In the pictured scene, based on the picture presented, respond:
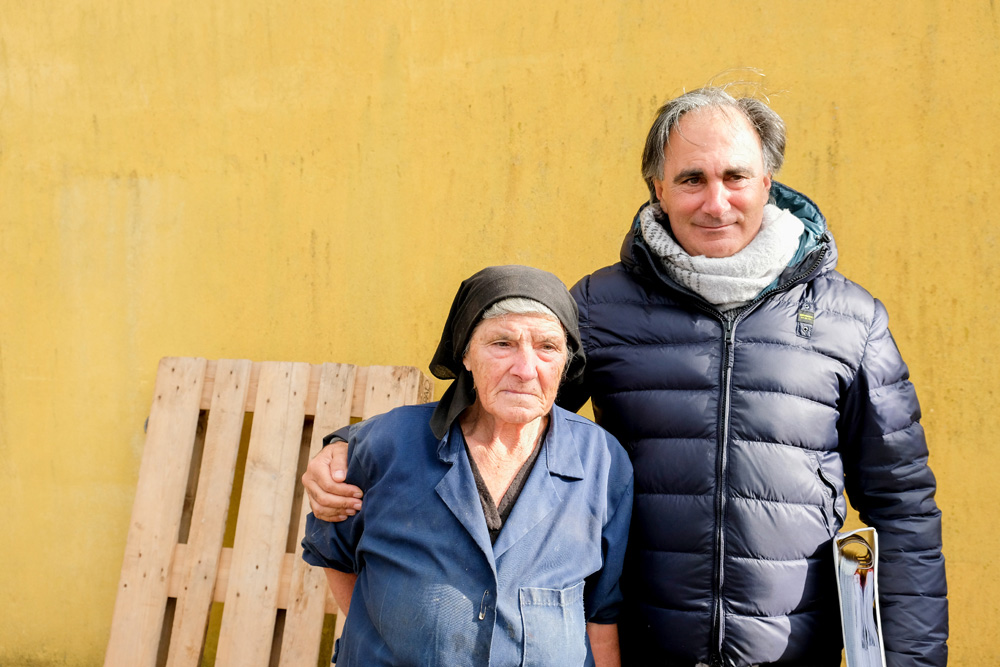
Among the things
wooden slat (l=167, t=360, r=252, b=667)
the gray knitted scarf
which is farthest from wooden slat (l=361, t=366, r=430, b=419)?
the gray knitted scarf

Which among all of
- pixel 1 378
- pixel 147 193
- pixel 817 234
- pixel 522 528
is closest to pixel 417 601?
pixel 522 528

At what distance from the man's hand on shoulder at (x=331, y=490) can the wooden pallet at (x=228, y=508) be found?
3.43ft

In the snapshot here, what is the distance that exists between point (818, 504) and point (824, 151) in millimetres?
1522

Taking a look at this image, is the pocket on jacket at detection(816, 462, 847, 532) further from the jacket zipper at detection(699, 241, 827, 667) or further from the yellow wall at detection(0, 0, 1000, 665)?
the yellow wall at detection(0, 0, 1000, 665)

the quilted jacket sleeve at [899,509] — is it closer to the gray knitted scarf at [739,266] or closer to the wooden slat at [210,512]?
the gray knitted scarf at [739,266]

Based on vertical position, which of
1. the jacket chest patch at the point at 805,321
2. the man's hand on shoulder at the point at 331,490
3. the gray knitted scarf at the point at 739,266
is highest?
the gray knitted scarf at the point at 739,266

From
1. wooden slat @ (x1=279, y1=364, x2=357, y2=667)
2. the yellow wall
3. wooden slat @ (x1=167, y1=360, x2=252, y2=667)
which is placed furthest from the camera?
Result: wooden slat @ (x1=167, y1=360, x2=252, y2=667)

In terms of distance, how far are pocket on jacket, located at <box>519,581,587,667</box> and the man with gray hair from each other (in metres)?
0.25

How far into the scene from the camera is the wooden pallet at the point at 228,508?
300cm

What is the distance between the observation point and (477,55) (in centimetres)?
315

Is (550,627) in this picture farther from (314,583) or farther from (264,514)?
(264,514)

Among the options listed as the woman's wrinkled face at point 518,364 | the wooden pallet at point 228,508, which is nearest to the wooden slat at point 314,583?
the wooden pallet at point 228,508

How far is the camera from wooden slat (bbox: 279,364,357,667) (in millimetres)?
2930

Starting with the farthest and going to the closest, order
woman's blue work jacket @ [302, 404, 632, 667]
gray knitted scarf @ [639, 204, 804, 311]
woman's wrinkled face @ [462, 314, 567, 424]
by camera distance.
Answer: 1. gray knitted scarf @ [639, 204, 804, 311]
2. woman's wrinkled face @ [462, 314, 567, 424]
3. woman's blue work jacket @ [302, 404, 632, 667]
